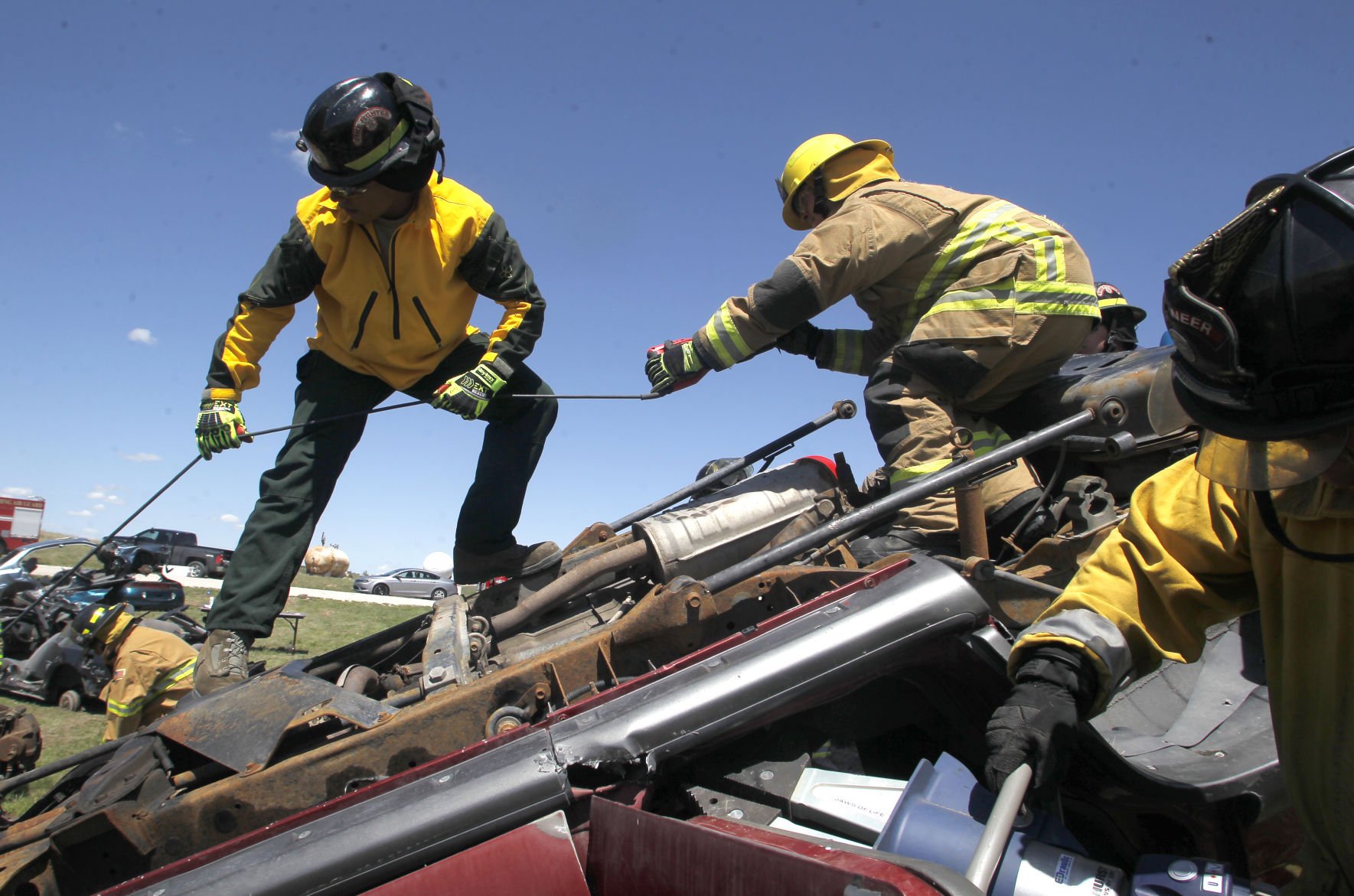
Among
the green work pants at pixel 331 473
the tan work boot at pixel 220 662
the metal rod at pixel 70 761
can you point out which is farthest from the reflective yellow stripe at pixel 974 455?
the metal rod at pixel 70 761

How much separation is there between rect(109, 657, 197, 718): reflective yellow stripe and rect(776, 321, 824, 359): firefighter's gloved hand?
4.05 meters

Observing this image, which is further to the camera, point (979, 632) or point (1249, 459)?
point (979, 632)

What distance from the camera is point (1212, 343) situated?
1.42m

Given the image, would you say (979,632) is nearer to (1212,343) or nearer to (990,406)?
(1212,343)

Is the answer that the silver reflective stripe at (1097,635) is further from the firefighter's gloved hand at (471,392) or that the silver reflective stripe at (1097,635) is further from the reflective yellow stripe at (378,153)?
the reflective yellow stripe at (378,153)

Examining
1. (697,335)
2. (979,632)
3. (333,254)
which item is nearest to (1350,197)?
(979,632)

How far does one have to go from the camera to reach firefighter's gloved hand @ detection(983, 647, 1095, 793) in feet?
4.83

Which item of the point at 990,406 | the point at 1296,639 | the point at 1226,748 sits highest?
the point at 990,406

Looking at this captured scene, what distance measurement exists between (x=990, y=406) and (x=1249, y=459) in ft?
5.77

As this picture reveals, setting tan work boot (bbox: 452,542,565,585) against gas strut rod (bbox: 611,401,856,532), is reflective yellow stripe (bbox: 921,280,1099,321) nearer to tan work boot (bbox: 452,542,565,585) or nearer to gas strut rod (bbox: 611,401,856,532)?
gas strut rod (bbox: 611,401,856,532)

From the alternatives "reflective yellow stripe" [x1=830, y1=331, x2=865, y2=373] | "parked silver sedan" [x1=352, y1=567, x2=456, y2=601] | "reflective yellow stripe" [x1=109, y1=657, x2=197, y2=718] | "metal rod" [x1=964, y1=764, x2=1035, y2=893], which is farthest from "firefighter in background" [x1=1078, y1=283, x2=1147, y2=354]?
"parked silver sedan" [x1=352, y1=567, x2=456, y2=601]

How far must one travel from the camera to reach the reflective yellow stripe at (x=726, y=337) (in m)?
3.23

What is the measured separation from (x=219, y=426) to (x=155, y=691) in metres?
3.44

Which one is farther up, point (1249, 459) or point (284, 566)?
point (284, 566)
